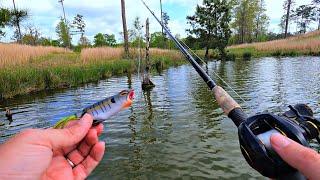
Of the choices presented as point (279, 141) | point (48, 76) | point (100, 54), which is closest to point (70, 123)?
point (279, 141)

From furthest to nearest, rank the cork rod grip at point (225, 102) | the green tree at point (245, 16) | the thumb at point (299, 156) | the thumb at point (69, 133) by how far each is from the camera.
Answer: the green tree at point (245, 16) → the cork rod grip at point (225, 102) → the thumb at point (69, 133) → the thumb at point (299, 156)

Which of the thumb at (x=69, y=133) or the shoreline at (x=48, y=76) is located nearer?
the thumb at (x=69, y=133)

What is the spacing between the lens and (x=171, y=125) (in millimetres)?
9664

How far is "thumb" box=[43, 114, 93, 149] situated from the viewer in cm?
205

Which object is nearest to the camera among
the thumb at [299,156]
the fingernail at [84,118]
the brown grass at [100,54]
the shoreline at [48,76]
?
the thumb at [299,156]

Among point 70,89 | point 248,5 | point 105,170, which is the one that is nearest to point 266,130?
point 105,170

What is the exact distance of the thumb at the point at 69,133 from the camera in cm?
205

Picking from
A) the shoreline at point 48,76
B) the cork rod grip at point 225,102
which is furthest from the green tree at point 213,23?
the cork rod grip at point 225,102

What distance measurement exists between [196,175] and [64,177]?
163 inches

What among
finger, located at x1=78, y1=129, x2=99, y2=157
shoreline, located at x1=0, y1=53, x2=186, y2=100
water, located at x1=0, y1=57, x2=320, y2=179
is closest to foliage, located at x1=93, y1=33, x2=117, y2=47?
shoreline, located at x1=0, y1=53, x2=186, y2=100

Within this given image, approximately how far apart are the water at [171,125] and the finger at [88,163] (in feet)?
12.6

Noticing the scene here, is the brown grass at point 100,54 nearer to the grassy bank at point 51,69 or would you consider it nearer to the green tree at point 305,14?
the grassy bank at point 51,69

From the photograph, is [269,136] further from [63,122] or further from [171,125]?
[171,125]

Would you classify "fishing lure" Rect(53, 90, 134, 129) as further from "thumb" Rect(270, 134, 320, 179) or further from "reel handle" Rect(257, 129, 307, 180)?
"thumb" Rect(270, 134, 320, 179)
